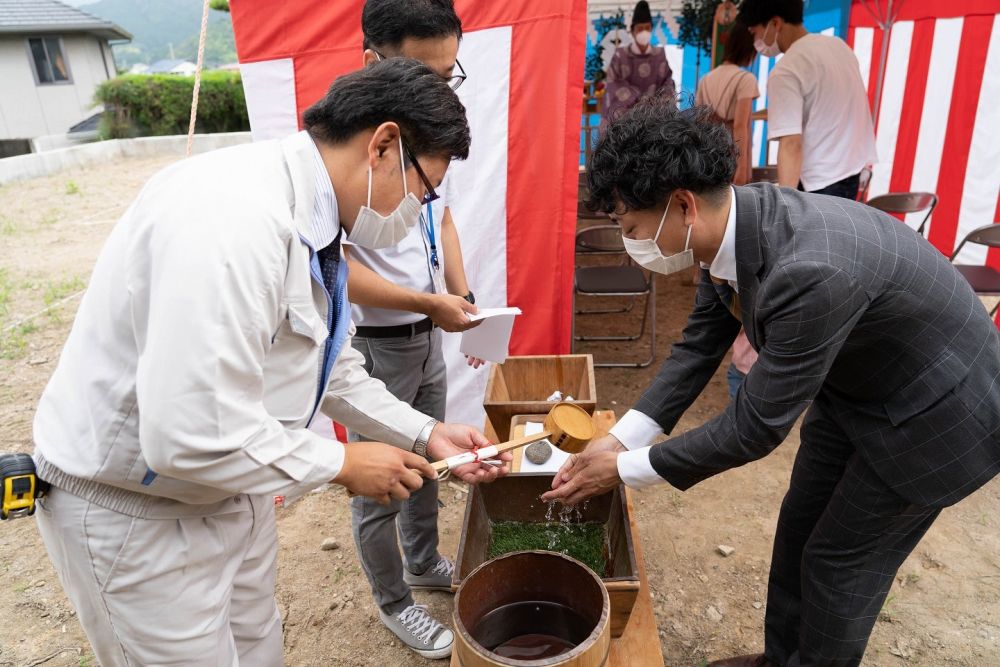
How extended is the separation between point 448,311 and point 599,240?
2450mm

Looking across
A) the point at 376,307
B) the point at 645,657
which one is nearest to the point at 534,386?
the point at 376,307

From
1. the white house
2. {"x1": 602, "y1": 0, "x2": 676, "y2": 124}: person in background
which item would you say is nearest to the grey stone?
{"x1": 602, "y1": 0, "x2": 676, "y2": 124}: person in background

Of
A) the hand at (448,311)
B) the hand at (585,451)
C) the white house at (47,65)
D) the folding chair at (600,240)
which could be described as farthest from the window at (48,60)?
the hand at (585,451)

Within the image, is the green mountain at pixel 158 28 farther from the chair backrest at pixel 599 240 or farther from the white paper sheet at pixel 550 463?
the white paper sheet at pixel 550 463

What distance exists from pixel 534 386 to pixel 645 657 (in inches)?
57.9

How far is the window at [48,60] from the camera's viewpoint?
16461 millimetres

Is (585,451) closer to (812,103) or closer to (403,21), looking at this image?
(403,21)

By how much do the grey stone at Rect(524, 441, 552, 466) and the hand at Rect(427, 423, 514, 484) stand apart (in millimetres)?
264

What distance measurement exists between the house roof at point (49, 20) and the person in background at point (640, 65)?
16.6 meters

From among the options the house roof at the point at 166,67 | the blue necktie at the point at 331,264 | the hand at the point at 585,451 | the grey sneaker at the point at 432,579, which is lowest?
the grey sneaker at the point at 432,579

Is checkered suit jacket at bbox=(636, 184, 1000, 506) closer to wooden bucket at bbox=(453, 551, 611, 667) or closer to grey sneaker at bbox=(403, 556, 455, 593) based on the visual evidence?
wooden bucket at bbox=(453, 551, 611, 667)

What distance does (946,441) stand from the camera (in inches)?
53.3

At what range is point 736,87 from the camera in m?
4.42

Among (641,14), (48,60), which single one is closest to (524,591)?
(641,14)
